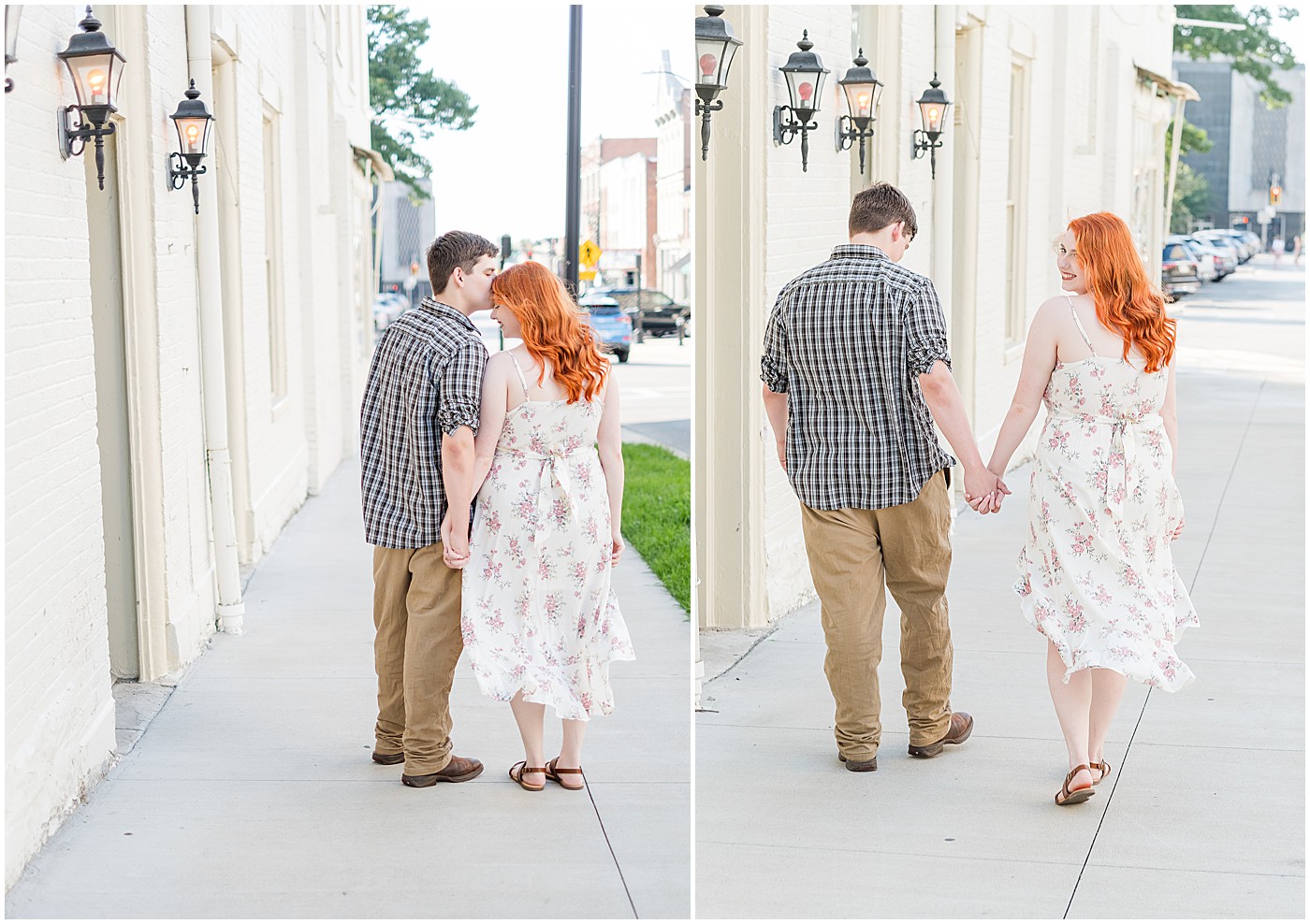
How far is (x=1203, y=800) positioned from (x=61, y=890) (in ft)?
10.9

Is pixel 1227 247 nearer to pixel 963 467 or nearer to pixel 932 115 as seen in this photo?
pixel 932 115

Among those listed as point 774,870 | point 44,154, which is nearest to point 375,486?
point 44,154

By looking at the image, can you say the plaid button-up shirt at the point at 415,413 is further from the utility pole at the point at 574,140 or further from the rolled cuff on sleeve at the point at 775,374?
the utility pole at the point at 574,140

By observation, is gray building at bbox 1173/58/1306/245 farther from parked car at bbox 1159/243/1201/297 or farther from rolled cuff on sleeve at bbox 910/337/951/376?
rolled cuff on sleeve at bbox 910/337/951/376

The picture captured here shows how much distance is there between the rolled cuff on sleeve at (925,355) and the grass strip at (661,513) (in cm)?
123

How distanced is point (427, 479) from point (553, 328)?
2.12 ft

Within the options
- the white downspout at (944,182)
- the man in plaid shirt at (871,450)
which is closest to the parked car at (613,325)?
the white downspout at (944,182)

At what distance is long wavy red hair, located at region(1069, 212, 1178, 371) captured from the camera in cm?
432

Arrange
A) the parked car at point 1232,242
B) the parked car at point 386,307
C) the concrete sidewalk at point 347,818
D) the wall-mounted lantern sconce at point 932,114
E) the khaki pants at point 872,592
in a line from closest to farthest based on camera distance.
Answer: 1. the concrete sidewalk at point 347,818
2. the khaki pants at point 872,592
3. the wall-mounted lantern sconce at point 932,114
4. the parked car at point 386,307
5. the parked car at point 1232,242

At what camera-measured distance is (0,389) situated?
3869mm

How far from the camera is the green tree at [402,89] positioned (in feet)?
101

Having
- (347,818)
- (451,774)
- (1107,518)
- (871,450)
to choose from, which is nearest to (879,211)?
(871,450)

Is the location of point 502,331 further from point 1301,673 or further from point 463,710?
point 1301,673

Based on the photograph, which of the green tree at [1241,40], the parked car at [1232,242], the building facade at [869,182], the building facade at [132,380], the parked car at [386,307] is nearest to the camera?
the building facade at [132,380]
